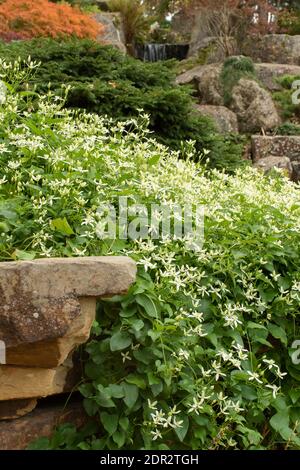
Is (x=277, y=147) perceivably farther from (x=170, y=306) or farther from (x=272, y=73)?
(x=170, y=306)

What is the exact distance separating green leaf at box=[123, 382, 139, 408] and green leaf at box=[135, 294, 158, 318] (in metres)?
0.29

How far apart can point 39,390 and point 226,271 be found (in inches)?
41.9

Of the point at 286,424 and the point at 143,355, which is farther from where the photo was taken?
the point at 286,424

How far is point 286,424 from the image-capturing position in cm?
277

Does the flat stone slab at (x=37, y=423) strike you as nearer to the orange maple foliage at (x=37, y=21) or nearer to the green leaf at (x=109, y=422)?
the green leaf at (x=109, y=422)

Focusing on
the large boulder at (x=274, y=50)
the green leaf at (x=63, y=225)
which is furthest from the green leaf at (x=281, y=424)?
the large boulder at (x=274, y=50)

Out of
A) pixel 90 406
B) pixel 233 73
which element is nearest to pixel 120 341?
pixel 90 406

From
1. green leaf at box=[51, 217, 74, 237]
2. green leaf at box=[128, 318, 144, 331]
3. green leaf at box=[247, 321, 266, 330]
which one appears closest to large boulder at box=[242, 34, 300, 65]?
green leaf at box=[247, 321, 266, 330]

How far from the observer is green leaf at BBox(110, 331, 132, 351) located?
2471mm

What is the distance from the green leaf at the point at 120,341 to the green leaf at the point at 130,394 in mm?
151

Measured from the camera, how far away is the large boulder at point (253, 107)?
12672mm

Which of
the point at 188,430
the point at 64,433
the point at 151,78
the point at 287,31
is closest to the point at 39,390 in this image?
the point at 64,433

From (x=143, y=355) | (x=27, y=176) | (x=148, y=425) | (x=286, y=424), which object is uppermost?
(x=27, y=176)
